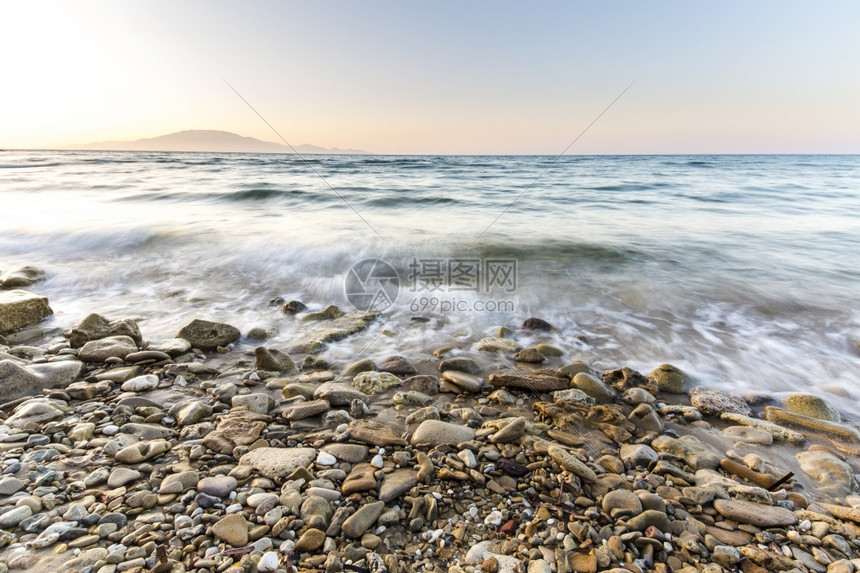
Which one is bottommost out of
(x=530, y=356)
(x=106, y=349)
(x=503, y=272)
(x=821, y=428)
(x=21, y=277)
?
(x=821, y=428)

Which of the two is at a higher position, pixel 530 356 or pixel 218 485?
pixel 218 485

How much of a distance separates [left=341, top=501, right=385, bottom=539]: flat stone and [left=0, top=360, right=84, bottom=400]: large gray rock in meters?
2.82

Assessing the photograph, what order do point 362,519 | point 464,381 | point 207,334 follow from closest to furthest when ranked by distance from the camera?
point 362,519 < point 464,381 < point 207,334

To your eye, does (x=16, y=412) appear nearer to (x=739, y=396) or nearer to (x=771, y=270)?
(x=739, y=396)

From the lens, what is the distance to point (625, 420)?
2.88 meters

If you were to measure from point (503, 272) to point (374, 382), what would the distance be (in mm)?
4777

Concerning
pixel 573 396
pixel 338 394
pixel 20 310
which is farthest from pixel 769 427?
pixel 20 310

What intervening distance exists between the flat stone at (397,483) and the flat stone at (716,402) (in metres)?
2.48

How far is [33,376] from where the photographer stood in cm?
301

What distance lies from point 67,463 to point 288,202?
14.4 metres

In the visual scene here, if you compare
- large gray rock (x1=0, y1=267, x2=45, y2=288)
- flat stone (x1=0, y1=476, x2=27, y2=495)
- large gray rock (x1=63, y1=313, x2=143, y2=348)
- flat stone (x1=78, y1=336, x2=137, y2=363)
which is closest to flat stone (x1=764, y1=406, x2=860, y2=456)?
flat stone (x1=0, y1=476, x2=27, y2=495)

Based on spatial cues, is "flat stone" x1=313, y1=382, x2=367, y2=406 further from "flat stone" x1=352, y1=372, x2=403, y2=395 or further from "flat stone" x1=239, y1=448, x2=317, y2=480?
"flat stone" x1=239, y1=448, x2=317, y2=480

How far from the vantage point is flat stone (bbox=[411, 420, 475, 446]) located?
2.46 metres

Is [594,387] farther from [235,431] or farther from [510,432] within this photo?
[235,431]
